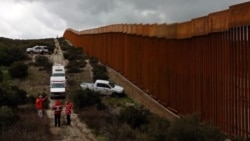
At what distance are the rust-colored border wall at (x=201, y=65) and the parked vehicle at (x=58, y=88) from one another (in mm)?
6441

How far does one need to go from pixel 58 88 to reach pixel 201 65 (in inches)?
965

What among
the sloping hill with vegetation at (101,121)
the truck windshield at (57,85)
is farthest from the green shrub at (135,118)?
the truck windshield at (57,85)

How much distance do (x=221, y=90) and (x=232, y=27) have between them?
3008 mm

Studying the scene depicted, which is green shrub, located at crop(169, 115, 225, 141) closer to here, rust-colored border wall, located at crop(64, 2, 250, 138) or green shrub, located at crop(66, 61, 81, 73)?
rust-colored border wall, located at crop(64, 2, 250, 138)

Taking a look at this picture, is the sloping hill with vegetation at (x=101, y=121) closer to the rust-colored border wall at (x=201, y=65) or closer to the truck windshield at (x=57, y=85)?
the truck windshield at (x=57, y=85)

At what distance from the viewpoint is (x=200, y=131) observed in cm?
1334

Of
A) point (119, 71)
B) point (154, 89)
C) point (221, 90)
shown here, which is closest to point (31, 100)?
point (154, 89)

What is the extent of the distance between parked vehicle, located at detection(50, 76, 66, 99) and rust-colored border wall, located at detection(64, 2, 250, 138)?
254 inches

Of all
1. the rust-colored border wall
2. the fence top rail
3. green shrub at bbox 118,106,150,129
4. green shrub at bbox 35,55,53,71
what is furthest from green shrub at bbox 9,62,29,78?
green shrub at bbox 118,106,150,129

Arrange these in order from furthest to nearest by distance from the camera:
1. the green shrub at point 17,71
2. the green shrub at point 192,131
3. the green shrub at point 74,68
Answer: the green shrub at point 74,68 < the green shrub at point 17,71 < the green shrub at point 192,131

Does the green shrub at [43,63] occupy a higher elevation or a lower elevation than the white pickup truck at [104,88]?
higher

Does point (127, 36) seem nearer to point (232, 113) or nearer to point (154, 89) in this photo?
point (154, 89)

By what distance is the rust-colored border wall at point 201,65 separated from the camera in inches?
728

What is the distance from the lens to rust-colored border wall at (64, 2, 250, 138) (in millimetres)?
18484
